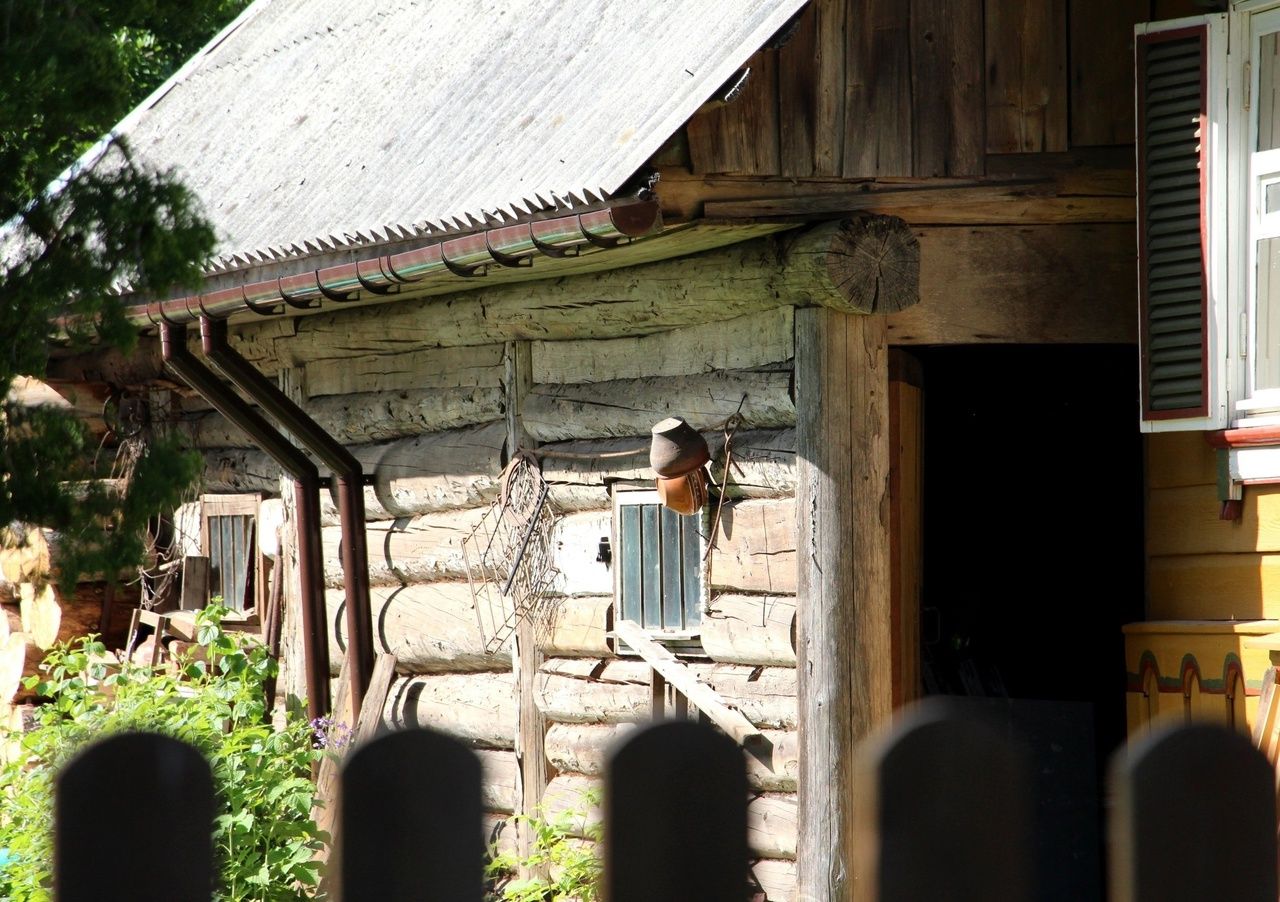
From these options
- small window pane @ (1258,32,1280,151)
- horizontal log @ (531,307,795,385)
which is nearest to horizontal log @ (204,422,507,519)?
horizontal log @ (531,307,795,385)

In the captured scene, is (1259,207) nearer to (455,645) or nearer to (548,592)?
(548,592)

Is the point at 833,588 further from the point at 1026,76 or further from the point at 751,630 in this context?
the point at 1026,76

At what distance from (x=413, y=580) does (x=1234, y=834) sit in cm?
679

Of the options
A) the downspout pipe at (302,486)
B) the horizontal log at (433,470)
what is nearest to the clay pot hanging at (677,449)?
the horizontal log at (433,470)

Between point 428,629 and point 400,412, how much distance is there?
3.71 ft

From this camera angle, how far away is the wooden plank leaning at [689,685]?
20.1 feet

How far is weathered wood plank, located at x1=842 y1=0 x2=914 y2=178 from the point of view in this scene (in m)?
5.83

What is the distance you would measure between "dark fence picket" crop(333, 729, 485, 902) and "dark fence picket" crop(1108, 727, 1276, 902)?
26.2 inches

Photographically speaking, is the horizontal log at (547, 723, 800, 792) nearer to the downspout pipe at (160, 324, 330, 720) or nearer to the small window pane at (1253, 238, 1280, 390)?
the downspout pipe at (160, 324, 330, 720)

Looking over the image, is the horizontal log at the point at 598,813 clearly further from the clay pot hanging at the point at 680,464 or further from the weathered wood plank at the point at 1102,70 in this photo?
the weathered wood plank at the point at 1102,70

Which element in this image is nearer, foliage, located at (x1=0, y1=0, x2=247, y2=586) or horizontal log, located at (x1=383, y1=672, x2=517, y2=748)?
foliage, located at (x1=0, y1=0, x2=247, y2=586)

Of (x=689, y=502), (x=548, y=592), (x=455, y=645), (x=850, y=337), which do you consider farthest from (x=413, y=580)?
(x=850, y=337)

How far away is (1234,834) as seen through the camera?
164 centimetres

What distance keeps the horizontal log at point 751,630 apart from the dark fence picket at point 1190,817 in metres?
4.35
